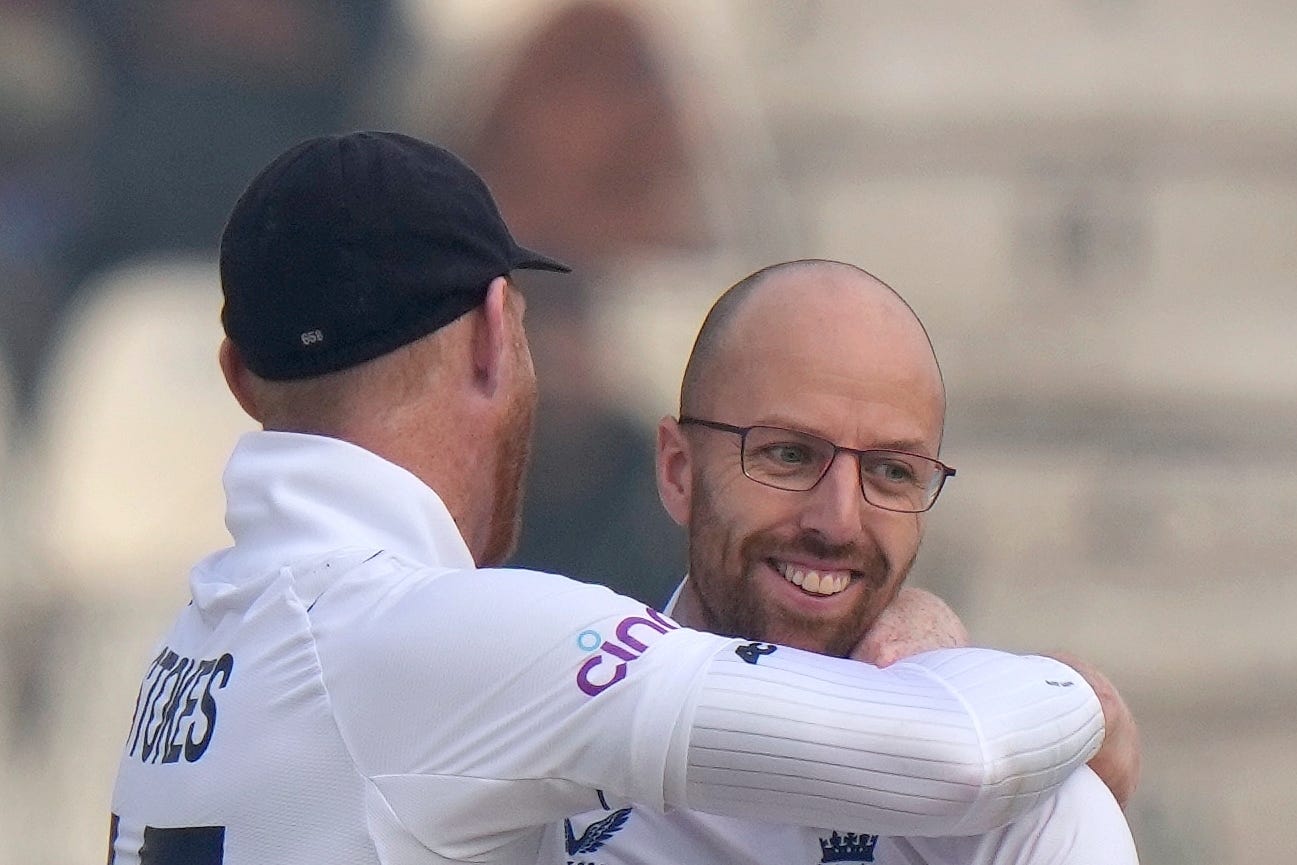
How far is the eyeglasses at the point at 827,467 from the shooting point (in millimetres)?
2162

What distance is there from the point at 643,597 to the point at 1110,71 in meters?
1.79

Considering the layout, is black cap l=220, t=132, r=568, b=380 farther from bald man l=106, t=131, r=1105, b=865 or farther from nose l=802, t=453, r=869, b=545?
nose l=802, t=453, r=869, b=545

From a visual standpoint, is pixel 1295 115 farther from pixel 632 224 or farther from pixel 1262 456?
pixel 632 224

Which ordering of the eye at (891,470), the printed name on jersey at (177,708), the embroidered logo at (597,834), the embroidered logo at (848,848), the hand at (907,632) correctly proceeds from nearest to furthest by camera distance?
the printed name on jersey at (177,708)
the embroidered logo at (848,848)
the embroidered logo at (597,834)
the hand at (907,632)
the eye at (891,470)

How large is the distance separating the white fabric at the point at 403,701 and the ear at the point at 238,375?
0.54 ft

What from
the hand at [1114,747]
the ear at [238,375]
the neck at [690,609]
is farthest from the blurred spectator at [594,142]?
the hand at [1114,747]

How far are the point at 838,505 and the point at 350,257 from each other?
739 mm

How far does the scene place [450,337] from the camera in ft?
5.65

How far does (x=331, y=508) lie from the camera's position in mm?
1648

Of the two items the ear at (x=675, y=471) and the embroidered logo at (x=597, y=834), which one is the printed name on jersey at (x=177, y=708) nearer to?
the embroidered logo at (x=597, y=834)

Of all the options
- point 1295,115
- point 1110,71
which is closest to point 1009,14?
point 1110,71

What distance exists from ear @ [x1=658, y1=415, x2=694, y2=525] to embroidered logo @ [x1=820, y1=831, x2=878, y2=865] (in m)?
0.59

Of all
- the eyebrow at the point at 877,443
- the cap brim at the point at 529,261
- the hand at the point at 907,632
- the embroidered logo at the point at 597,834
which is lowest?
the embroidered logo at the point at 597,834

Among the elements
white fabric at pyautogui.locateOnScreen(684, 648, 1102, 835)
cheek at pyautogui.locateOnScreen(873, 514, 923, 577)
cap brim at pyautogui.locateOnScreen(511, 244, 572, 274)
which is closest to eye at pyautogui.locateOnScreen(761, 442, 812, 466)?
Answer: cheek at pyautogui.locateOnScreen(873, 514, 923, 577)
